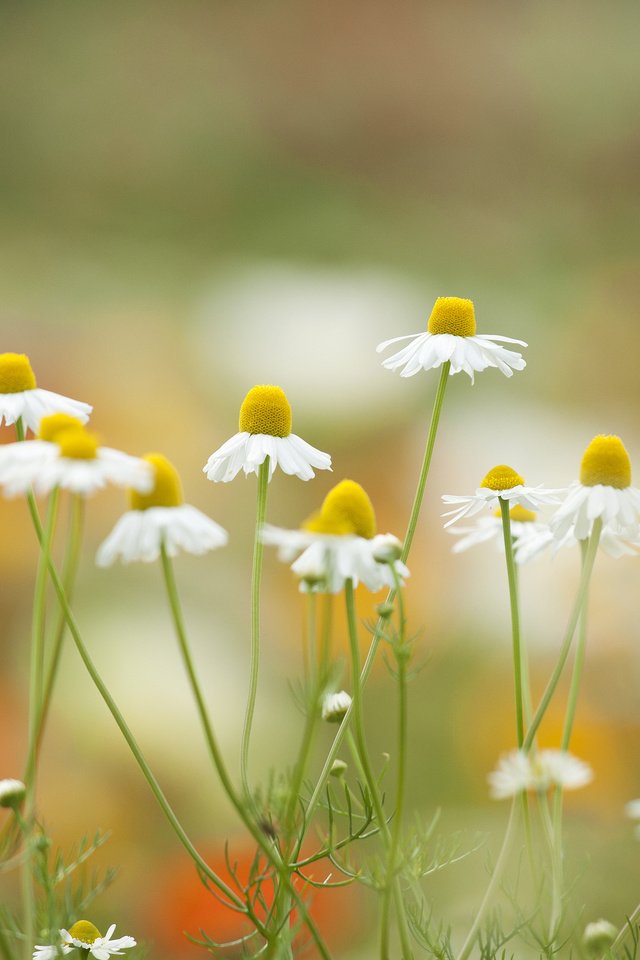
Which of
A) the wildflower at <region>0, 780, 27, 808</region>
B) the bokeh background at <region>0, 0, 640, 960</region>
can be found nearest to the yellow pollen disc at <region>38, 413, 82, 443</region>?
the wildflower at <region>0, 780, 27, 808</region>

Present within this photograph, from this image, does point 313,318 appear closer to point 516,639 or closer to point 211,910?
point 211,910

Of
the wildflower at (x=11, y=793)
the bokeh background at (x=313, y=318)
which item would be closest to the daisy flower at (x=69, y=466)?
the wildflower at (x=11, y=793)

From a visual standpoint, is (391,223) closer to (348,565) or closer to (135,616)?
(135,616)

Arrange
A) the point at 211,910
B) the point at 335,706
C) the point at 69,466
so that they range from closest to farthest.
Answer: the point at 69,466 < the point at 335,706 < the point at 211,910

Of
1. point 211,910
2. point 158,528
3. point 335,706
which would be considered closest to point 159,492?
point 158,528

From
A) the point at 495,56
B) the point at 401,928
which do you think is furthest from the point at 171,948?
the point at 495,56

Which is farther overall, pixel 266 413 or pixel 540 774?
pixel 266 413
